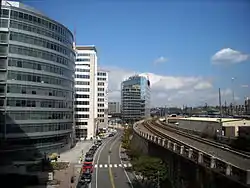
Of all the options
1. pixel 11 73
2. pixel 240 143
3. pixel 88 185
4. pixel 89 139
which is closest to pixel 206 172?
pixel 240 143

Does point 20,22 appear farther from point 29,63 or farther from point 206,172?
point 206,172

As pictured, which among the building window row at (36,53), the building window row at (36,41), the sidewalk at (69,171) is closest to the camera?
the sidewalk at (69,171)

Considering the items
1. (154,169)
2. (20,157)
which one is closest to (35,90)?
(20,157)

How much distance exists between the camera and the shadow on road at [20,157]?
108 feet

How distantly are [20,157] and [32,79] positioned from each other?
11.2m

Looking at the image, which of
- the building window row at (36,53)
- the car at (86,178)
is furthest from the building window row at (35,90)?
the car at (86,178)

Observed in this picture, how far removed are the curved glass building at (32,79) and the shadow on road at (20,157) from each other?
0.46ft

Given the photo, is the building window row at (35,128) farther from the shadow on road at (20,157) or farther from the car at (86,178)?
the car at (86,178)

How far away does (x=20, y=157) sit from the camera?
1640 inches

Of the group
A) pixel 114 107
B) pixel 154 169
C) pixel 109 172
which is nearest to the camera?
pixel 154 169

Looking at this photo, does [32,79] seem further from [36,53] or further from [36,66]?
[36,53]

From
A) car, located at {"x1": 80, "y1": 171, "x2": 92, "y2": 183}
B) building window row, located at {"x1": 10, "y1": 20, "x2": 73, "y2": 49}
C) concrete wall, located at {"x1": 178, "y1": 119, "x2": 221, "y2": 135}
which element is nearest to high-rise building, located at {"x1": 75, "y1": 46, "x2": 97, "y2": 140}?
concrete wall, located at {"x1": 178, "y1": 119, "x2": 221, "y2": 135}

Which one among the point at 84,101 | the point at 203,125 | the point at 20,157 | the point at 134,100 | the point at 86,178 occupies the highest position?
the point at 134,100

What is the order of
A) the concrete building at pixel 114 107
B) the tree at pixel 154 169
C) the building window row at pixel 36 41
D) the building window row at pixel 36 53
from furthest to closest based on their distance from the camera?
the concrete building at pixel 114 107 → the building window row at pixel 36 41 → the building window row at pixel 36 53 → the tree at pixel 154 169
